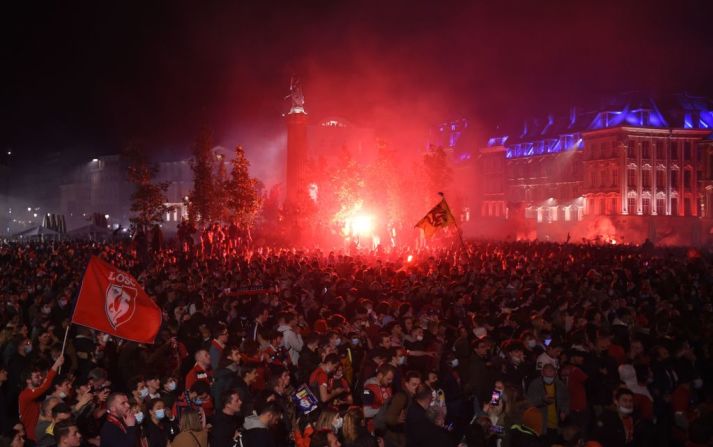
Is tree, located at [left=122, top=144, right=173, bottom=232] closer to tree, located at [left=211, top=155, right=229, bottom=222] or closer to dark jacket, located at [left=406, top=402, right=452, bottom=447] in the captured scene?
tree, located at [left=211, top=155, right=229, bottom=222]

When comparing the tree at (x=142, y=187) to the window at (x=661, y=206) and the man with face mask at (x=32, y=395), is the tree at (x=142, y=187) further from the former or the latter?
the window at (x=661, y=206)

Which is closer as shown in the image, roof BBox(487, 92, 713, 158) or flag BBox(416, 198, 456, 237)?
flag BBox(416, 198, 456, 237)

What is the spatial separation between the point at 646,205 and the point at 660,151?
220 inches

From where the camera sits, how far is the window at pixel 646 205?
5956 cm

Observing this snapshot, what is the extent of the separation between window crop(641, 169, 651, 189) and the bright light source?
80.4ft

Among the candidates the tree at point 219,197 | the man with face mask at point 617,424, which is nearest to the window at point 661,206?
the tree at point 219,197

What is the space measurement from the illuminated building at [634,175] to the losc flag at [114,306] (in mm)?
53024

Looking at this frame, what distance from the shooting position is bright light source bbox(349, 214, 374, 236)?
58.4m

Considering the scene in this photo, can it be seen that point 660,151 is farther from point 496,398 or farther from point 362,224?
point 496,398

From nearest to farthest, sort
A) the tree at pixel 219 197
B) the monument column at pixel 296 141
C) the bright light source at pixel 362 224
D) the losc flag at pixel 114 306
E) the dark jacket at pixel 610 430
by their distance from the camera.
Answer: the dark jacket at pixel 610 430 → the losc flag at pixel 114 306 → the tree at pixel 219 197 → the monument column at pixel 296 141 → the bright light source at pixel 362 224

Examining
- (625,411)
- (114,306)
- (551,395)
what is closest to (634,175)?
(551,395)

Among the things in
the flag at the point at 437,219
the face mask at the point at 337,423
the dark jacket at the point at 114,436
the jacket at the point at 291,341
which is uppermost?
the flag at the point at 437,219

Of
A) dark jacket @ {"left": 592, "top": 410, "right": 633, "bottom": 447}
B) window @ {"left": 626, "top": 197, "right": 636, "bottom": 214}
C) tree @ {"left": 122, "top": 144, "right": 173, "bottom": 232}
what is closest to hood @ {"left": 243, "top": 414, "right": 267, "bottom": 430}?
dark jacket @ {"left": 592, "top": 410, "right": 633, "bottom": 447}

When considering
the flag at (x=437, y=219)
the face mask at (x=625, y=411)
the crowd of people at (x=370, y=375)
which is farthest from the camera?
the flag at (x=437, y=219)
